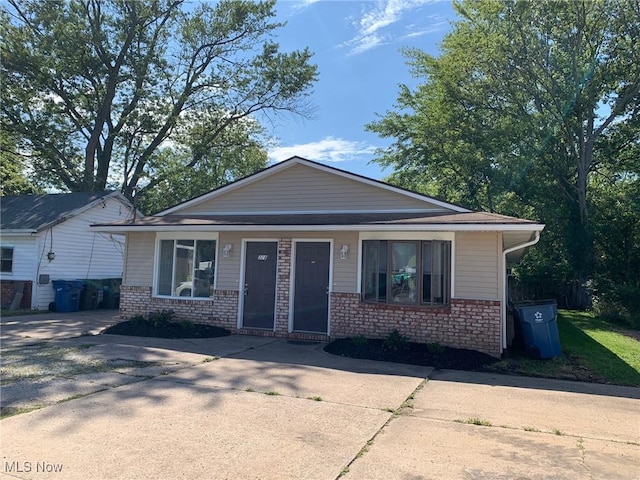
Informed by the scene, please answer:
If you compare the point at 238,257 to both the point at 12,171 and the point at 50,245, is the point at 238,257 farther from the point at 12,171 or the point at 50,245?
the point at 12,171

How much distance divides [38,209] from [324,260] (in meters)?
14.2

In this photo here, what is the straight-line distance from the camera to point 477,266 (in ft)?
30.0

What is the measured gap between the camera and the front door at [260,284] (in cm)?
1095

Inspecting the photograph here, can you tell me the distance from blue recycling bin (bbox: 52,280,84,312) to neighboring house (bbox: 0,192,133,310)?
1.79 feet

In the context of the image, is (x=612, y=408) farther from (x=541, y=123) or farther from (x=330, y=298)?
(x=541, y=123)

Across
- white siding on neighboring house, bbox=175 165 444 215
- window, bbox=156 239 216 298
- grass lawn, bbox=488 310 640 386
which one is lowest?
grass lawn, bbox=488 310 640 386

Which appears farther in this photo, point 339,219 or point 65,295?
point 65,295

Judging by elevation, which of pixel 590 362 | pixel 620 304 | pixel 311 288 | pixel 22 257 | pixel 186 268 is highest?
pixel 22 257

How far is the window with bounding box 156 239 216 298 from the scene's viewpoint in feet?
38.1

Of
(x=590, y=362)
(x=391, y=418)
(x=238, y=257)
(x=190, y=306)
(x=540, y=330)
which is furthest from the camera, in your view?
(x=190, y=306)

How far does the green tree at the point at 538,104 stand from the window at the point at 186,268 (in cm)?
1532

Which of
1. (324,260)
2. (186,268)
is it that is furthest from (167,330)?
(324,260)

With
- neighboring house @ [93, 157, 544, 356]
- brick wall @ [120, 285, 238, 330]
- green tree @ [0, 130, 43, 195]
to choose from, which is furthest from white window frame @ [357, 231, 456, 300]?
green tree @ [0, 130, 43, 195]

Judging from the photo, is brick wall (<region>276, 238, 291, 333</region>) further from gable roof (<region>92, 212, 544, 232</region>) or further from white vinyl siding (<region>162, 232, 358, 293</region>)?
gable roof (<region>92, 212, 544, 232</region>)
